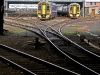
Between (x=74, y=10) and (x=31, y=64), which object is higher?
(x=74, y=10)

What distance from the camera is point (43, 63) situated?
969 cm

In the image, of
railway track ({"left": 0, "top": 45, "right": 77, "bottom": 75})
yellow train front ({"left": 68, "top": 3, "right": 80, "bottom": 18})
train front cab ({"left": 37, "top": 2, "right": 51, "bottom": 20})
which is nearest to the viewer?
railway track ({"left": 0, "top": 45, "right": 77, "bottom": 75})

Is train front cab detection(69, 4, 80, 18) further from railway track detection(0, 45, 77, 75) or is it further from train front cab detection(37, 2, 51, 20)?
railway track detection(0, 45, 77, 75)

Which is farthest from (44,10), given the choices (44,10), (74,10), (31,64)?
(31,64)

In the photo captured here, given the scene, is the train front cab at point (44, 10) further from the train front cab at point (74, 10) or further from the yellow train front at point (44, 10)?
the train front cab at point (74, 10)

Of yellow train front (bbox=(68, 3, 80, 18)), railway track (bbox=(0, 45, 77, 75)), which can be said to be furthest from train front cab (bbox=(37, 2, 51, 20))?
railway track (bbox=(0, 45, 77, 75))

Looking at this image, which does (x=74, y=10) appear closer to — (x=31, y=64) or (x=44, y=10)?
(x=44, y=10)

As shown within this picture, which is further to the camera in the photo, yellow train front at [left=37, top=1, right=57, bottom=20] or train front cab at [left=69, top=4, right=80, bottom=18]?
train front cab at [left=69, top=4, right=80, bottom=18]

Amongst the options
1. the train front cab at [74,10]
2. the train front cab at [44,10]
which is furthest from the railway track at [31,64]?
the train front cab at [74,10]

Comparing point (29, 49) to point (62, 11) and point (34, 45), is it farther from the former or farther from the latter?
point (62, 11)

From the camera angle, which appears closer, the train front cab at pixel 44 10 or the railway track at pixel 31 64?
the railway track at pixel 31 64

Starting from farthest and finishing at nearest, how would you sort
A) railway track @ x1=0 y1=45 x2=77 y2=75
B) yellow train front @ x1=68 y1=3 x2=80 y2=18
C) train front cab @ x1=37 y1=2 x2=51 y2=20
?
yellow train front @ x1=68 y1=3 x2=80 y2=18, train front cab @ x1=37 y1=2 x2=51 y2=20, railway track @ x1=0 y1=45 x2=77 y2=75

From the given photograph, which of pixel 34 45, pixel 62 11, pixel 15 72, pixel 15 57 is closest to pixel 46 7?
pixel 62 11

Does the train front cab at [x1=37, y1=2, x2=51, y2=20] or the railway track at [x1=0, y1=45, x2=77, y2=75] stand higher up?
the train front cab at [x1=37, y1=2, x2=51, y2=20]
